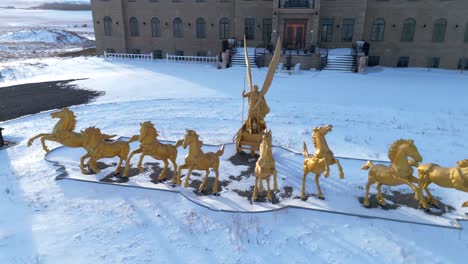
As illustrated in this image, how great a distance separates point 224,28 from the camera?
96.9 feet

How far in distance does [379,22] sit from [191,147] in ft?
80.5

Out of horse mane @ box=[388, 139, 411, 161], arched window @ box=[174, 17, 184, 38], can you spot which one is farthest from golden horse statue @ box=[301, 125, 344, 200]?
arched window @ box=[174, 17, 184, 38]

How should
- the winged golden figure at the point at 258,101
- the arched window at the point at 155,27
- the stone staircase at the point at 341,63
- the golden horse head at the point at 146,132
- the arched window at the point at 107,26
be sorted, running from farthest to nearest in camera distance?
the arched window at the point at 107,26
the arched window at the point at 155,27
the stone staircase at the point at 341,63
the winged golden figure at the point at 258,101
the golden horse head at the point at 146,132

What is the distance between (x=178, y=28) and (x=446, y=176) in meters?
27.2

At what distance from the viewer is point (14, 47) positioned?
42188 millimetres

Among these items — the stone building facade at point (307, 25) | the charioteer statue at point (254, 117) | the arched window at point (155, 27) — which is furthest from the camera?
the arched window at point (155, 27)

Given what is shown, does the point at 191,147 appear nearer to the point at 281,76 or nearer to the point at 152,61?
the point at 281,76

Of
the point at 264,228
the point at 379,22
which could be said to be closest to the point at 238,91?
the point at 264,228

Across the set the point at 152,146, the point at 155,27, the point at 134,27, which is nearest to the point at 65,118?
the point at 152,146

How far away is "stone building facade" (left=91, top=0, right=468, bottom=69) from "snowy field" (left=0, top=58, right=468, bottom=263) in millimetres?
7459

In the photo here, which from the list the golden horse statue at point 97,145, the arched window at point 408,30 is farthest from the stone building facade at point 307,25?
the golden horse statue at point 97,145

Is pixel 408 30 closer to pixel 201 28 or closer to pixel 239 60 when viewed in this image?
pixel 239 60

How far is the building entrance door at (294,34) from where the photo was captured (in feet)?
88.6

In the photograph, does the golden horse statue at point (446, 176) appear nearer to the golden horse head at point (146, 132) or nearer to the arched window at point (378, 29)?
the golden horse head at point (146, 132)
